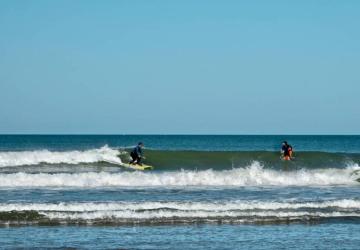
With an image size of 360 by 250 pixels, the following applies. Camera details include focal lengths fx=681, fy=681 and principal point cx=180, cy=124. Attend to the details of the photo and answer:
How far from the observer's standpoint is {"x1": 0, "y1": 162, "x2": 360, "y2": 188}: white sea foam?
26375 mm

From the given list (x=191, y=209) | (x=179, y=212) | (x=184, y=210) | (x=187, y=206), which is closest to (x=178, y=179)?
Result: (x=187, y=206)

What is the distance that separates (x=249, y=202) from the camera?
19344 mm

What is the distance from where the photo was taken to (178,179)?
2780 centimetres

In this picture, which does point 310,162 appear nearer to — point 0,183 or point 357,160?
point 357,160

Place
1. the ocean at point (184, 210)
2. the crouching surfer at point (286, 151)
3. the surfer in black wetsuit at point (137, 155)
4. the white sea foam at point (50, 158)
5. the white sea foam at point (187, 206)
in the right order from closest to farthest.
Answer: the ocean at point (184, 210)
the white sea foam at point (187, 206)
the surfer in black wetsuit at point (137, 155)
the white sea foam at point (50, 158)
the crouching surfer at point (286, 151)

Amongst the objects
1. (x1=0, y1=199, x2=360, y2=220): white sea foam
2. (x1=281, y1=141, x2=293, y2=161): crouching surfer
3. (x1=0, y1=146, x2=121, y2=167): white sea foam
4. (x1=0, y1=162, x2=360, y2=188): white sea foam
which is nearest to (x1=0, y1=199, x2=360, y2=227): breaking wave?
(x1=0, y1=199, x2=360, y2=220): white sea foam

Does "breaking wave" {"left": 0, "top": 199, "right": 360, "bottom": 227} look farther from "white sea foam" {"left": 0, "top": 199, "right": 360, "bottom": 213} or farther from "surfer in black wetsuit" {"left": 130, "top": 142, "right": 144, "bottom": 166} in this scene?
"surfer in black wetsuit" {"left": 130, "top": 142, "right": 144, "bottom": 166}

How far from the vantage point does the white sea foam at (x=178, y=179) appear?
26.4 m

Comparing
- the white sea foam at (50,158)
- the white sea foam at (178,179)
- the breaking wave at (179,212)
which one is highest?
the white sea foam at (50,158)

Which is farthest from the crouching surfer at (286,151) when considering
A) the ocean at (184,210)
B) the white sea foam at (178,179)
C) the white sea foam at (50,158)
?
the white sea foam at (50,158)

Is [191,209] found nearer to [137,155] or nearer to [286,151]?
[137,155]

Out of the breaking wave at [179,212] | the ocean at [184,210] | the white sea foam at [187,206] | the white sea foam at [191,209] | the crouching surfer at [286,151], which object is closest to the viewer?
the ocean at [184,210]

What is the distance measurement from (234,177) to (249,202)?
919 centimetres

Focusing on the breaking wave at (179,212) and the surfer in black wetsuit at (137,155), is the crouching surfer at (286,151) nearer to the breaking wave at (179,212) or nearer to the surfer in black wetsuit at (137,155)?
the surfer in black wetsuit at (137,155)
